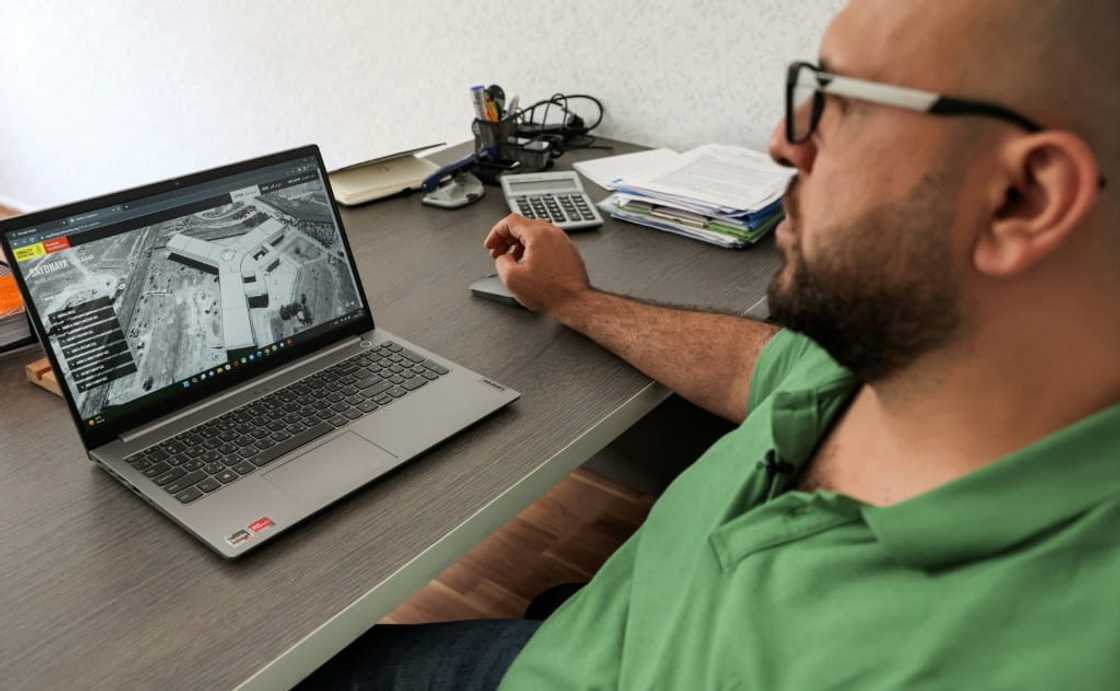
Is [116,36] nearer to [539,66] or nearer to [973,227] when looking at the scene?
[539,66]

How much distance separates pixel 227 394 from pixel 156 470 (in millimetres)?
121

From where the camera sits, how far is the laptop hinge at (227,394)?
81 cm

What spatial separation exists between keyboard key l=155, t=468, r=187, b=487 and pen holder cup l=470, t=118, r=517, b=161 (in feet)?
3.23

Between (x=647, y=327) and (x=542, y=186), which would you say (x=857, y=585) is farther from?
(x=542, y=186)

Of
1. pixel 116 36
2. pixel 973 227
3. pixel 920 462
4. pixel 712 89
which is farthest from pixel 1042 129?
pixel 116 36

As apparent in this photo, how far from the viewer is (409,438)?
0.83 m

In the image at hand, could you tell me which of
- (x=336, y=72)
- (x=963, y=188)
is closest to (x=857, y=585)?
(x=963, y=188)

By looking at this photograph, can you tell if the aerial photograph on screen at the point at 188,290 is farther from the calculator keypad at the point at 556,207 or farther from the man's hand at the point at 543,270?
the calculator keypad at the point at 556,207

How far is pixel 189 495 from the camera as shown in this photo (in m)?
0.74

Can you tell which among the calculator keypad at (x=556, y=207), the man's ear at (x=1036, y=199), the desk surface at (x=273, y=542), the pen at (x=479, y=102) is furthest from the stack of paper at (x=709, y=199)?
the man's ear at (x=1036, y=199)

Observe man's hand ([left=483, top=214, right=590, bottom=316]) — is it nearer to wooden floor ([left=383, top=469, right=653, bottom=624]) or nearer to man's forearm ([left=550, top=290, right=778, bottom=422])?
man's forearm ([left=550, top=290, right=778, bottom=422])

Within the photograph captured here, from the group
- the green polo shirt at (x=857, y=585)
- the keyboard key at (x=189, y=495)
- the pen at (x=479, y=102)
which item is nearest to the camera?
the green polo shirt at (x=857, y=585)

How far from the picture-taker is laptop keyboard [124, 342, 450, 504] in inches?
30.3

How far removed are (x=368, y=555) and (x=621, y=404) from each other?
334 mm
